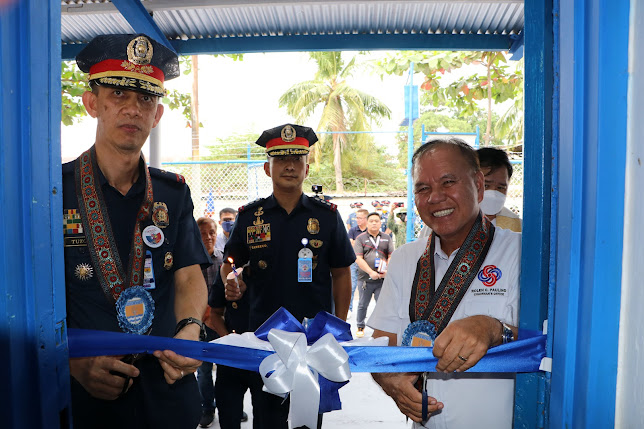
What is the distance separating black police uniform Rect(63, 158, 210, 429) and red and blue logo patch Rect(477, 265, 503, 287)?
4.14ft

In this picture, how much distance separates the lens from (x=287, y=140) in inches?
151

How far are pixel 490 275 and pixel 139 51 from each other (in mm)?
1779

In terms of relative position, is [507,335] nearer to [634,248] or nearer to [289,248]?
[634,248]

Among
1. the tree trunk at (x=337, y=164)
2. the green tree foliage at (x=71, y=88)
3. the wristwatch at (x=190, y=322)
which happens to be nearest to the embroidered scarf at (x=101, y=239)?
the wristwatch at (x=190, y=322)

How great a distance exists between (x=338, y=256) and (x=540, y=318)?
2.48 meters

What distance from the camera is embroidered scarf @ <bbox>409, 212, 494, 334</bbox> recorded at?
1839 millimetres

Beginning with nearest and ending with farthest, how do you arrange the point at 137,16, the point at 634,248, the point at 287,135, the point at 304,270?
the point at 634,248 → the point at 137,16 → the point at 304,270 → the point at 287,135

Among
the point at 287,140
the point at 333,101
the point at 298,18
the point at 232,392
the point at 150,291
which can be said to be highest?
the point at 333,101

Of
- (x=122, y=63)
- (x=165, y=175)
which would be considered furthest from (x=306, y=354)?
(x=122, y=63)

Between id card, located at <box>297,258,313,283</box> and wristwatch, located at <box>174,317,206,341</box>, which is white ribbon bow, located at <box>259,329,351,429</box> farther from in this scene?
id card, located at <box>297,258,313,283</box>

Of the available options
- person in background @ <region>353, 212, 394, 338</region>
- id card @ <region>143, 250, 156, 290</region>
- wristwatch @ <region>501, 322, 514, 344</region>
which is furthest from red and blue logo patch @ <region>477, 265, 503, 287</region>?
person in background @ <region>353, 212, 394, 338</region>

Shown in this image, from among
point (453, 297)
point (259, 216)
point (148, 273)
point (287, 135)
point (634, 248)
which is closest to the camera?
point (634, 248)

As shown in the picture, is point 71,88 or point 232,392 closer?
point 232,392

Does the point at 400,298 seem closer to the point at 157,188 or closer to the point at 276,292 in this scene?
the point at 157,188
